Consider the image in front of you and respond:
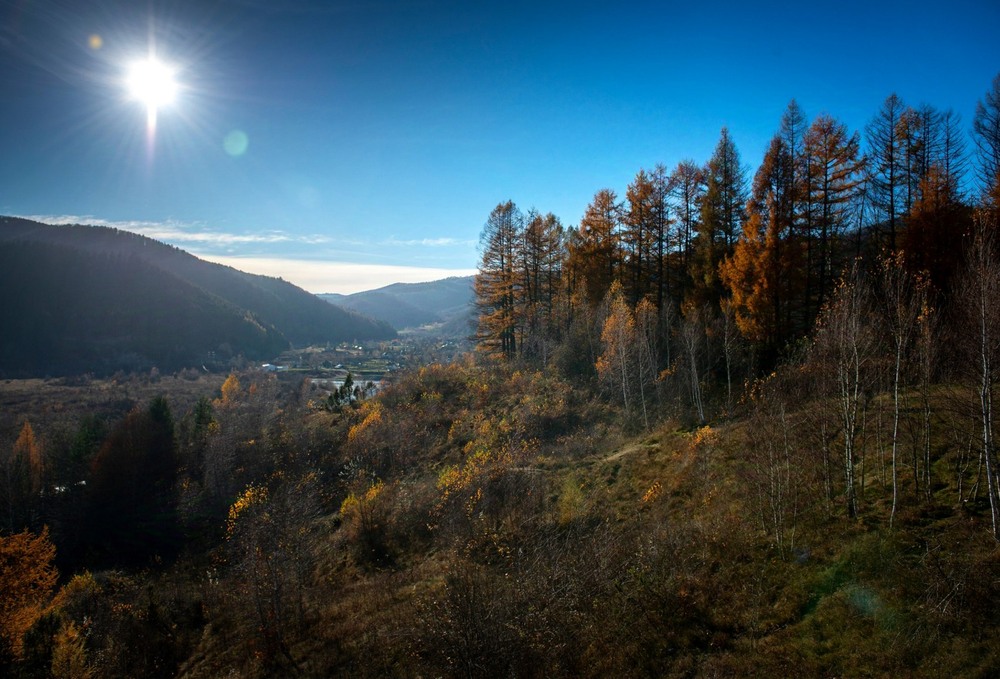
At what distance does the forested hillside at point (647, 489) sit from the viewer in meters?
9.08

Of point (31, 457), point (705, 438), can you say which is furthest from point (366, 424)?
point (31, 457)

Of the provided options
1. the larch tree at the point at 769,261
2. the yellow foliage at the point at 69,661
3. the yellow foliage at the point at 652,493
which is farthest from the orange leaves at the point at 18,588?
the larch tree at the point at 769,261

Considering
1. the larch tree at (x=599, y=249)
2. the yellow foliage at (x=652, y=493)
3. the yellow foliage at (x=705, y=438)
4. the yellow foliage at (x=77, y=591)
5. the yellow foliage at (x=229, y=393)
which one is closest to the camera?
the yellow foliage at (x=652, y=493)

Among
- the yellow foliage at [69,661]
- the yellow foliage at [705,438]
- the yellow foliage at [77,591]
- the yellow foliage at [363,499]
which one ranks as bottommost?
the yellow foliage at [77,591]

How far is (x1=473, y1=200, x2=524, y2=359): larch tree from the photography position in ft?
116

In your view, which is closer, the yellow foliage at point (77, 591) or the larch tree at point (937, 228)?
the larch tree at point (937, 228)

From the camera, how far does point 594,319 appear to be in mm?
31297

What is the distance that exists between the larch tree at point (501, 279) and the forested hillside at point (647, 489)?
268 mm

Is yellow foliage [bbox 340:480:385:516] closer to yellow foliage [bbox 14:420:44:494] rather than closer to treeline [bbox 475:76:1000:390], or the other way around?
treeline [bbox 475:76:1000:390]

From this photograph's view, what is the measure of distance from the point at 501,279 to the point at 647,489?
22.7 meters

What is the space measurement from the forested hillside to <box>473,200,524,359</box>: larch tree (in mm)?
268

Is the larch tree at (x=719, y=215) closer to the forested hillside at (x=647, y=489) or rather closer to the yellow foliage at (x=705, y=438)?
the forested hillside at (x=647, y=489)

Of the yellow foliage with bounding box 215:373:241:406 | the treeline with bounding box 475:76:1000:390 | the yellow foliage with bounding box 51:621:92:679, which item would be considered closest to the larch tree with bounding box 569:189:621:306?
the treeline with bounding box 475:76:1000:390

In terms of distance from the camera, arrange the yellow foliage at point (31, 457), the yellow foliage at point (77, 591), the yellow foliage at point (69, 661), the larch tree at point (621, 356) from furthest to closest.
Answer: the yellow foliage at point (31, 457), the larch tree at point (621, 356), the yellow foliage at point (77, 591), the yellow foliage at point (69, 661)
